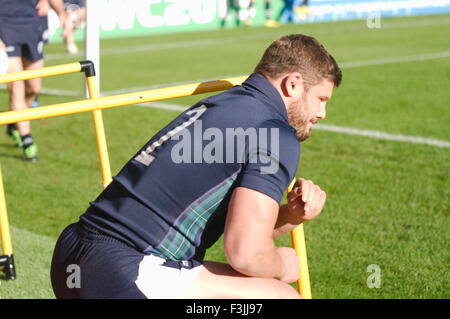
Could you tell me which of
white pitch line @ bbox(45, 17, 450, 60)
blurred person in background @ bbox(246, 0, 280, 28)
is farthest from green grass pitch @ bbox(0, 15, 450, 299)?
blurred person in background @ bbox(246, 0, 280, 28)

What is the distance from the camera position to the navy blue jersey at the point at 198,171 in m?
2.31

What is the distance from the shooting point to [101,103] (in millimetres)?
2795

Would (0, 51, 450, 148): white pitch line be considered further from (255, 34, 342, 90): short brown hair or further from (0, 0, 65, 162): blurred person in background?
(255, 34, 342, 90): short brown hair

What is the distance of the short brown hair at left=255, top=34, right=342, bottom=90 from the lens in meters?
2.46

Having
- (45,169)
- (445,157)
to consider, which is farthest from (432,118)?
(45,169)

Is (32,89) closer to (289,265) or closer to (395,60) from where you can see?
(289,265)

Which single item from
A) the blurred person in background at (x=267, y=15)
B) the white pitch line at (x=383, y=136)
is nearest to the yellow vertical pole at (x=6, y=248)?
the white pitch line at (x=383, y=136)

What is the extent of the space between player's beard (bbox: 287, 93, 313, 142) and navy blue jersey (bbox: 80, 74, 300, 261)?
9 cm

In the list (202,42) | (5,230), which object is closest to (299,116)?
(5,230)

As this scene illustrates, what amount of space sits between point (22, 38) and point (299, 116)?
495 centimetres

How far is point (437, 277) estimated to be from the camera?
395cm

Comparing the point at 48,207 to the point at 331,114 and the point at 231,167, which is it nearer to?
the point at 231,167

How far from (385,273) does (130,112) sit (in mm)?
5646

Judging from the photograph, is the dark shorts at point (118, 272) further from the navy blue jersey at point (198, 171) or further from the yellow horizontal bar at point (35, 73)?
the yellow horizontal bar at point (35, 73)
